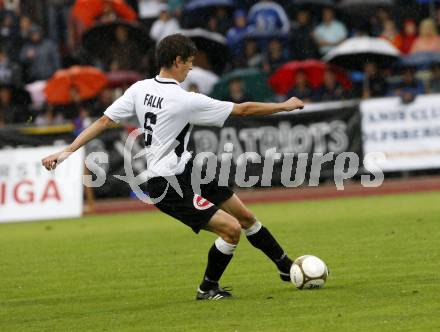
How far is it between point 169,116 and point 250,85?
1261 centimetres

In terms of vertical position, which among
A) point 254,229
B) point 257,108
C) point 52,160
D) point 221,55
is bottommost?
point 221,55

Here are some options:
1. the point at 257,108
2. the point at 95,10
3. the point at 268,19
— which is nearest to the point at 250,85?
the point at 268,19

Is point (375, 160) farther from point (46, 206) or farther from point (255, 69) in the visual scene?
point (46, 206)

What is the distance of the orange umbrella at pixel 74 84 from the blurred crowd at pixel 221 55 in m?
0.02

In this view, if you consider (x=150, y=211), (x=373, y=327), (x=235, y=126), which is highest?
(x=373, y=327)

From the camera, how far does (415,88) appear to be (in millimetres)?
21547

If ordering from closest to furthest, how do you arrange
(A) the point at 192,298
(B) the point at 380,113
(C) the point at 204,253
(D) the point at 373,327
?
(D) the point at 373,327
(A) the point at 192,298
(C) the point at 204,253
(B) the point at 380,113

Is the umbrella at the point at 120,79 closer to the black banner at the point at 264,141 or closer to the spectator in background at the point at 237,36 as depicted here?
the black banner at the point at 264,141

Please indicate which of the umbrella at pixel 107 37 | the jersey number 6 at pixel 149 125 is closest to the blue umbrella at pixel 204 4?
the umbrella at pixel 107 37

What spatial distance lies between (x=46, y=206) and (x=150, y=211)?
74.8 inches

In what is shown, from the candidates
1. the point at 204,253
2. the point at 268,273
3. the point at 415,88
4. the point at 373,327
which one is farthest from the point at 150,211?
the point at 373,327

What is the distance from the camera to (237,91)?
21.5 meters

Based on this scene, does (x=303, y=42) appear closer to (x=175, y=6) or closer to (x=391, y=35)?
(x=391, y=35)

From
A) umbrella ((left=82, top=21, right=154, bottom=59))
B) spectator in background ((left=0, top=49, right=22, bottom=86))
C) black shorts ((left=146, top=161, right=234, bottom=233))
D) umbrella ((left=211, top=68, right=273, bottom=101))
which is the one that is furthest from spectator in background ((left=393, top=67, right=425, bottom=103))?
black shorts ((left=146, top=161, right=234, bottom=233))
